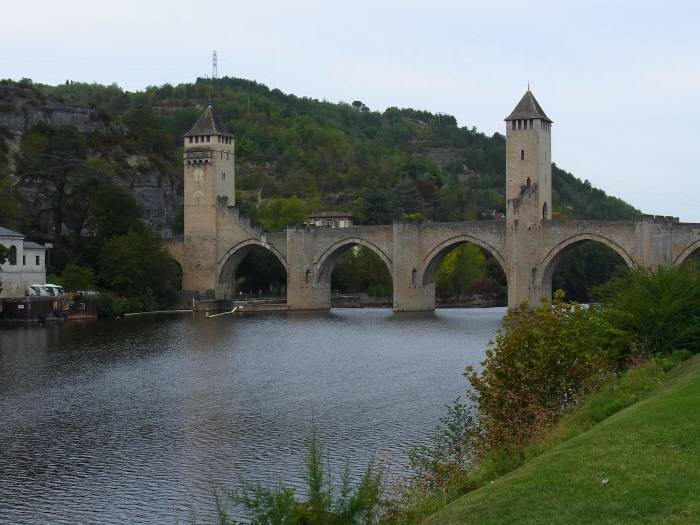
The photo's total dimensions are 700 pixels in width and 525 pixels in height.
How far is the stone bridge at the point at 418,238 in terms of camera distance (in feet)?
150

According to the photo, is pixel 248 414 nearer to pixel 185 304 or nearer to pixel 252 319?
pixel 252 319

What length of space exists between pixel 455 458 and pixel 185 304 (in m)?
42.8

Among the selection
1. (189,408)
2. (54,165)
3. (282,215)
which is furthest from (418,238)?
(189,408)

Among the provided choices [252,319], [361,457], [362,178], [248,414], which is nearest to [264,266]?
[252,319]

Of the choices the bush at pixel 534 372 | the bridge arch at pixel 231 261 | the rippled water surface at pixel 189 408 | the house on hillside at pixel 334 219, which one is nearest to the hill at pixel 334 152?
the house on hillside at pixel 334 219

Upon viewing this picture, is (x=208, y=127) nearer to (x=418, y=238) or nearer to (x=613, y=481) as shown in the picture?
(x=418, y=238)

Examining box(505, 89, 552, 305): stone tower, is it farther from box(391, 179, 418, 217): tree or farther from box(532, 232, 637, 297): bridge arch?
box(391, 179, 418, 217): tree

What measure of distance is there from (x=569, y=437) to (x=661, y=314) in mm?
7120

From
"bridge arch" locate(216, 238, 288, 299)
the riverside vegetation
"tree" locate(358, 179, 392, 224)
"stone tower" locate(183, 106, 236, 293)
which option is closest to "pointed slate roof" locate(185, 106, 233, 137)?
"stone tower" locate(183, 106, 236, 293)

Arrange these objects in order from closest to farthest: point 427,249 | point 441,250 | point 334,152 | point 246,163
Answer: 1. point 441,250
2. point 427,249
3. point 246,163
4. point 334,152

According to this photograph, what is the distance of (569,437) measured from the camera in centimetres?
1307

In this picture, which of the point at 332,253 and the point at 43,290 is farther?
the point at 332,253

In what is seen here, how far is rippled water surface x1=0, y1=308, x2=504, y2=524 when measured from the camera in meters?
15.3

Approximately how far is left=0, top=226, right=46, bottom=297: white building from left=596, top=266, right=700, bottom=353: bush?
108ft
